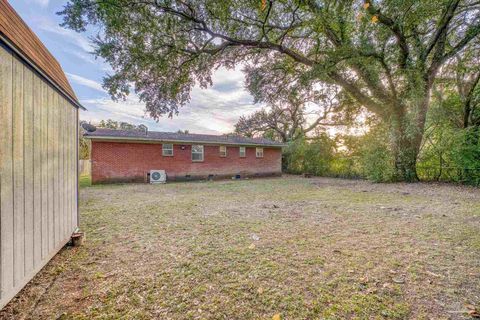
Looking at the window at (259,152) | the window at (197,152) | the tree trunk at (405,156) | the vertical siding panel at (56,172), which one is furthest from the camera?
the window at (259,152)

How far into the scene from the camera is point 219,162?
1525 cm

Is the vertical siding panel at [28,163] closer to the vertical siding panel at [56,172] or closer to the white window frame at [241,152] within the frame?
the vertical siding panel at [56,172]

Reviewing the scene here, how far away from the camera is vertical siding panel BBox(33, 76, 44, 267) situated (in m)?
2.26

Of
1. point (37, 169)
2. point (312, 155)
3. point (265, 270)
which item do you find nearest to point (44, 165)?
point (37, 169)

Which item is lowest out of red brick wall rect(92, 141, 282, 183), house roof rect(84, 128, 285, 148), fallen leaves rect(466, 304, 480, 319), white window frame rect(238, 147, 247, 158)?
fallen leaves rect(466, 304, 480, 319)

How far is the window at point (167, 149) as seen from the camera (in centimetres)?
1322

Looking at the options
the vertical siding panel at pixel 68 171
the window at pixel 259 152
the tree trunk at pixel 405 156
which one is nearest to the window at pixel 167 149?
the window at pixel 259 152

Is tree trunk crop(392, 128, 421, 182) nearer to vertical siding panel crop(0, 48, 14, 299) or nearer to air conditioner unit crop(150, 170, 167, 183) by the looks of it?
air conditioner unit crop(150, 170, 167, 183)

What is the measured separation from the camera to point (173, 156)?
13500 mm

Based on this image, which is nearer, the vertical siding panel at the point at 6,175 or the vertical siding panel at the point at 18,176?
the vertical siding panel at the point at 6,175

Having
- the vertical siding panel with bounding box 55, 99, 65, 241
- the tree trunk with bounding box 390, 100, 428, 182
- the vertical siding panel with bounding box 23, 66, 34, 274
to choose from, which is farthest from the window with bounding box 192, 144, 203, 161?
the vertical siding panel with bounding box 23, 66, 34, 274

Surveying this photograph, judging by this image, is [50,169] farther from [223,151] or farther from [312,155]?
[312,155]

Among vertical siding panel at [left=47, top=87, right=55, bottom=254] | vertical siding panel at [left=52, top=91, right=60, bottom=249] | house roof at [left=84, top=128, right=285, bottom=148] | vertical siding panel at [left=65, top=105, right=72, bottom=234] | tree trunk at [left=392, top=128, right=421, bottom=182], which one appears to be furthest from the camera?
house roof at [left=84, top=128, right=285, bottom=148]

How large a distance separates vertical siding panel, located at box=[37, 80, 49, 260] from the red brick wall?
1033 cm
